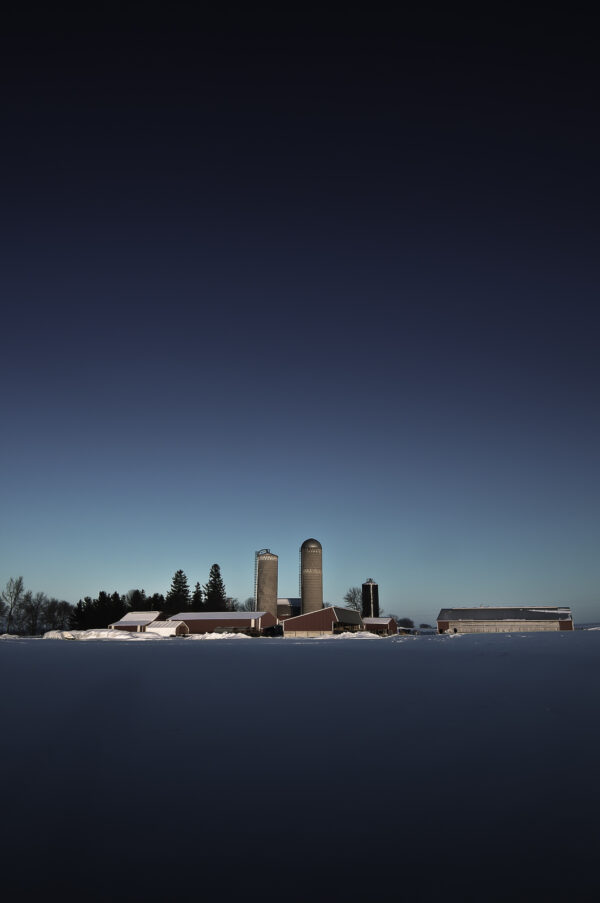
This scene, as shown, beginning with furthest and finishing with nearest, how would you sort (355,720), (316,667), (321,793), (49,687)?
(316,667)
(49,687)
(355,720)
(321,793)

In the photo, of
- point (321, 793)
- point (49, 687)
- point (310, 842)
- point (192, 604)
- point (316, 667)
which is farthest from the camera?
point (192, 604)

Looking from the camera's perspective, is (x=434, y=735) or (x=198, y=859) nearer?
(x=198, y=859)

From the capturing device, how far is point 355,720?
59.0 ft

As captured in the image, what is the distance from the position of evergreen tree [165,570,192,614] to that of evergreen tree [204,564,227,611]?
6.10 m

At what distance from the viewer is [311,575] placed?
344 ft

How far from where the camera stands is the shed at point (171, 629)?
95562 millimetres

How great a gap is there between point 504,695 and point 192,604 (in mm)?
121590

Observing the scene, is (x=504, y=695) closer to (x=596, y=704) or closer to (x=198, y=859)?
(x=596, y=704)

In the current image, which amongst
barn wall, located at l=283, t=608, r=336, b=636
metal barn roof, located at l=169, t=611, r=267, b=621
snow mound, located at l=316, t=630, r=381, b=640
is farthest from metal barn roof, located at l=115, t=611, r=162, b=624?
snow mound, located at l=316, t=630, r=381, b=640

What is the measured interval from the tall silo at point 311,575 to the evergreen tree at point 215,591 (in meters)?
44.9

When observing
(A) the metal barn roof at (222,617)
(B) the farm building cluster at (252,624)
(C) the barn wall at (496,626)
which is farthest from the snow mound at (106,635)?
(C) the barn wall at (496,626)

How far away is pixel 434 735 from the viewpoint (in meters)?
15.6

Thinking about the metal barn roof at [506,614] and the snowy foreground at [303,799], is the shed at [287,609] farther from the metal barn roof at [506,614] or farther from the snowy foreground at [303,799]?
the snowy foreground at [303,799]

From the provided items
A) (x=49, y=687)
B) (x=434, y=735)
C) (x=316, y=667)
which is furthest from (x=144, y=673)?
(x=434, y=735)
